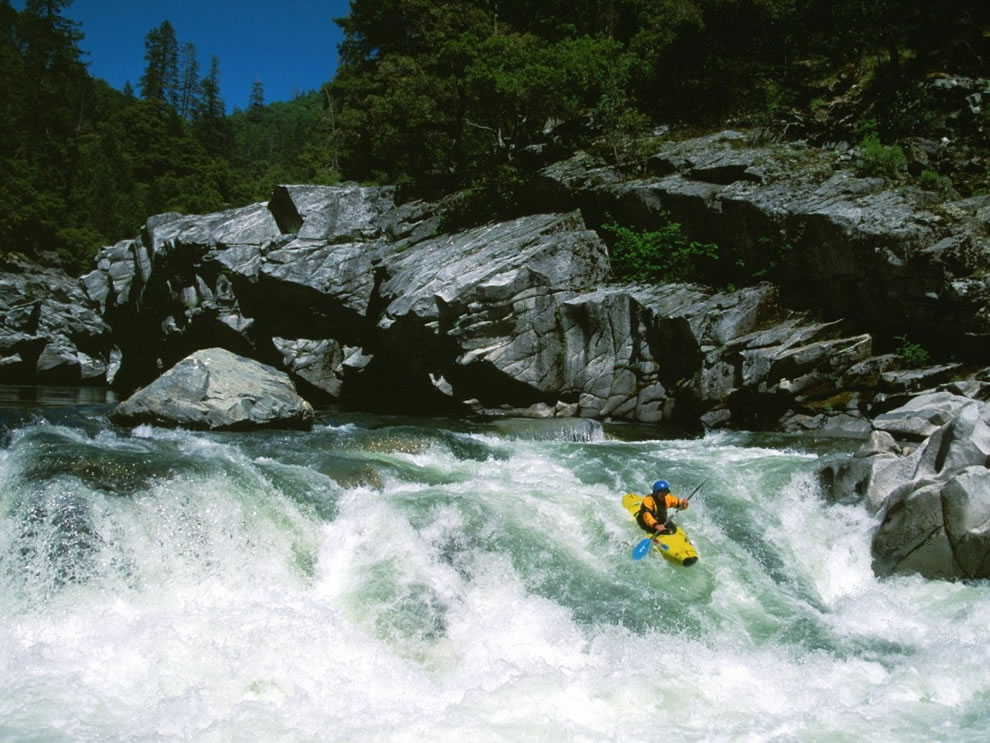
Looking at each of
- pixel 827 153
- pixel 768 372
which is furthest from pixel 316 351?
pixel 827 153

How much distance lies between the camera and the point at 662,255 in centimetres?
1755

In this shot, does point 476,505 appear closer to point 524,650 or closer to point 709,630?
point 524,650

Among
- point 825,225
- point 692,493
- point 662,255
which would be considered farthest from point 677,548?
point 662,255

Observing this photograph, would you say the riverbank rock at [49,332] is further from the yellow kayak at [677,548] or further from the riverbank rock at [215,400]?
the yellow kayak at [677,548]

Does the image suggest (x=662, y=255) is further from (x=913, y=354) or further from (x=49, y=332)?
(x=49, y=332)

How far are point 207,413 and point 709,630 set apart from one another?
952 cm

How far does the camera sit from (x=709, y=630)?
23.6ft

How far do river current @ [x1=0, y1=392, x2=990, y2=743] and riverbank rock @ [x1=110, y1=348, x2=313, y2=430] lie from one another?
88.1 inches

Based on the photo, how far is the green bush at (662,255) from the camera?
56.6ft

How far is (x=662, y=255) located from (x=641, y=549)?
34.6ft

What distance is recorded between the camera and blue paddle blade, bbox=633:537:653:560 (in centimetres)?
842

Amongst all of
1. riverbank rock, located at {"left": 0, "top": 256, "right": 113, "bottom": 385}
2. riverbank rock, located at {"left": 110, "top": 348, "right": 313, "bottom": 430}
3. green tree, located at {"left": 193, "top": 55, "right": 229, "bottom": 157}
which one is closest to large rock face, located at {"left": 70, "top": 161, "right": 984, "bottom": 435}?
riverbank rock, located at {"left": 110, "top": 348, "right": 313, "bottom": 430}

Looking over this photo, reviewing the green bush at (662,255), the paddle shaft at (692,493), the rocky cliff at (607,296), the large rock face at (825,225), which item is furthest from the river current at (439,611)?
the green bush at (662,255)

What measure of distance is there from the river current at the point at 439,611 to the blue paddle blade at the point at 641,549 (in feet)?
0.58
